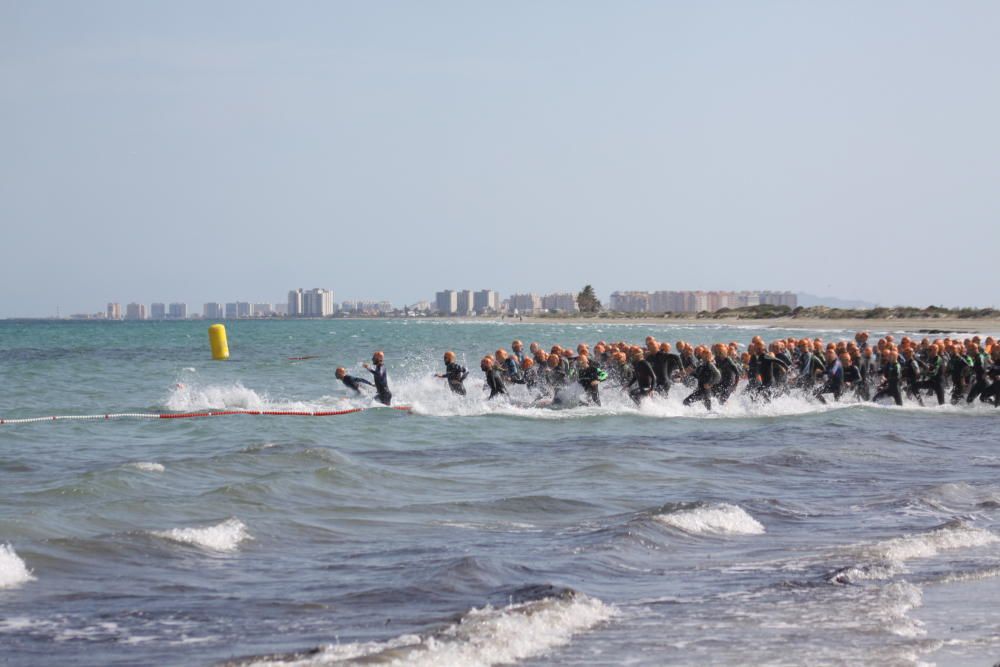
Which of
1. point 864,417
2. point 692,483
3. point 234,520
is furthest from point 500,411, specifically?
point 234,520

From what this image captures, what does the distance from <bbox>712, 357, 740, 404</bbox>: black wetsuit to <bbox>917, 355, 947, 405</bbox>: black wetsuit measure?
422 centimetres

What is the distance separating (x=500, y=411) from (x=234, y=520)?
39.9 feet

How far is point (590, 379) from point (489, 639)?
15.5 meters

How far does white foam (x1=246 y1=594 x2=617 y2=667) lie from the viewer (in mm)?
6324

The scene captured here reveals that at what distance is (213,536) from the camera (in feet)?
32.3

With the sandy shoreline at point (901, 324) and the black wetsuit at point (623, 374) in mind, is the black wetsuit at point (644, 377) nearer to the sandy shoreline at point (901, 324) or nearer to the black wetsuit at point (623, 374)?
the black wetsuit at point (623, 374)

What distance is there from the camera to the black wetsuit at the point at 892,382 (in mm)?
23062

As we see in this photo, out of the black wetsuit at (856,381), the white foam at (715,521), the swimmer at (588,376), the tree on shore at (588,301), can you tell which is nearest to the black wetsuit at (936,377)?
the black wetsuit at (856,381)

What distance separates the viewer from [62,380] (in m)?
36.3

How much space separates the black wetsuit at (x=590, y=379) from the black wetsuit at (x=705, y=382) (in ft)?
5.75

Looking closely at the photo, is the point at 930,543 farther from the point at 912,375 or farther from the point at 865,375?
the point at 912,375

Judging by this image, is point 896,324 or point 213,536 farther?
point 896,324

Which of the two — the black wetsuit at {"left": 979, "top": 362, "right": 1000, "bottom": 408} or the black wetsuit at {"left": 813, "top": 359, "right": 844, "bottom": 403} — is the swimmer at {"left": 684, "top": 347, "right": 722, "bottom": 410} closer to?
the black wetsuit at {"left": 813, "top": 359, "right": 844, "bottom": 403}

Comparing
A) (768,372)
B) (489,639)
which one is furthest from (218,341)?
(489,639)
